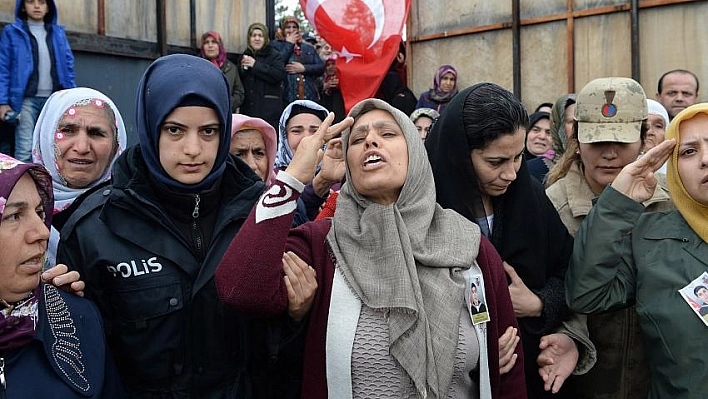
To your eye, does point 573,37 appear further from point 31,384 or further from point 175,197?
point 31,384

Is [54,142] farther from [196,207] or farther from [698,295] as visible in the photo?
[698,295]

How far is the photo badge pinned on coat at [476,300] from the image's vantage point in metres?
2.21

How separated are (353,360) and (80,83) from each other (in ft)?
21.8

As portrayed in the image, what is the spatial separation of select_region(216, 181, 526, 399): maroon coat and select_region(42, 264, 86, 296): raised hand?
445 millimetres

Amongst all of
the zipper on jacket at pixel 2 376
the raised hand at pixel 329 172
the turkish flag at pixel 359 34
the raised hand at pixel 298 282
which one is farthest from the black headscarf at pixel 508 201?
the turkish flag at pixel 359 34

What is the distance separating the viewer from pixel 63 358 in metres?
1.97

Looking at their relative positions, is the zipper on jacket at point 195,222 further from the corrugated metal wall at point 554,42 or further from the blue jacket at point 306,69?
the corrugated metal wall at point 554,42

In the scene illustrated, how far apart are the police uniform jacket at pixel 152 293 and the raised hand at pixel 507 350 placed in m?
0.85

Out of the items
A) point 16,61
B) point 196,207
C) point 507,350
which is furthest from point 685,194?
point 16,61

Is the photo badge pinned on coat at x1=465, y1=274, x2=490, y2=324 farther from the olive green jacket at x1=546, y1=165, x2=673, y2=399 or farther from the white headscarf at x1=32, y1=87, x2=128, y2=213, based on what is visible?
the white headscarf at x1=32, y1=87, x2=128, y2=213

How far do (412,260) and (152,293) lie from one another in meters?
0.81

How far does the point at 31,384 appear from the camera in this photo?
1.88m

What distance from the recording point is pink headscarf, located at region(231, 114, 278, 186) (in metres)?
3.72

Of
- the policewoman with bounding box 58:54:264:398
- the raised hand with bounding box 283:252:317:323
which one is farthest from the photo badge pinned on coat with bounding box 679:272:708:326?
the policewoman with bounding box 58:54:264:398
